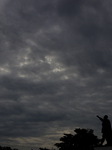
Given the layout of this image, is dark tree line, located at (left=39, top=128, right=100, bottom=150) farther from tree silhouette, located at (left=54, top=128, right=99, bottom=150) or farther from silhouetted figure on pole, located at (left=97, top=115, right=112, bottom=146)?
silhouetted figure on pole, located at (left=97, top=115, right=112, bottom=146)

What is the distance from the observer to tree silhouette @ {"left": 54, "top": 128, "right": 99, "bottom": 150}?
2923 inches

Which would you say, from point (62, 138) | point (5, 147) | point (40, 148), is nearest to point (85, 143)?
point (62, 138)

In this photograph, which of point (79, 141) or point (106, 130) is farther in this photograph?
point (79, 141)

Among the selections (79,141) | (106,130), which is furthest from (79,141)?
(106,130)

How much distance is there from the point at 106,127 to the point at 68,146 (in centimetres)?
6058

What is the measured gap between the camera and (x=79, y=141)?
247 ft

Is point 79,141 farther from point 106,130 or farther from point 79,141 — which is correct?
point 106,130

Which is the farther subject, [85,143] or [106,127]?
[85,143]

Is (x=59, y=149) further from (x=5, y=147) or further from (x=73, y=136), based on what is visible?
(x=5, y=147)

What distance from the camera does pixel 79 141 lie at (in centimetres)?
7525

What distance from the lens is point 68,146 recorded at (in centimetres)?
7925

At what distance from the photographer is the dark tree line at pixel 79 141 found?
74.2m

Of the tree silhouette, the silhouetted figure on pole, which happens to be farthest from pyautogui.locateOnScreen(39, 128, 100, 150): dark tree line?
the silhouetted figure on pole

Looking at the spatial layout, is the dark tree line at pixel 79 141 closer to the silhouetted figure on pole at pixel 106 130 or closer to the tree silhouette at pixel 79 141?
the tree silhouette at pixel 79 141
